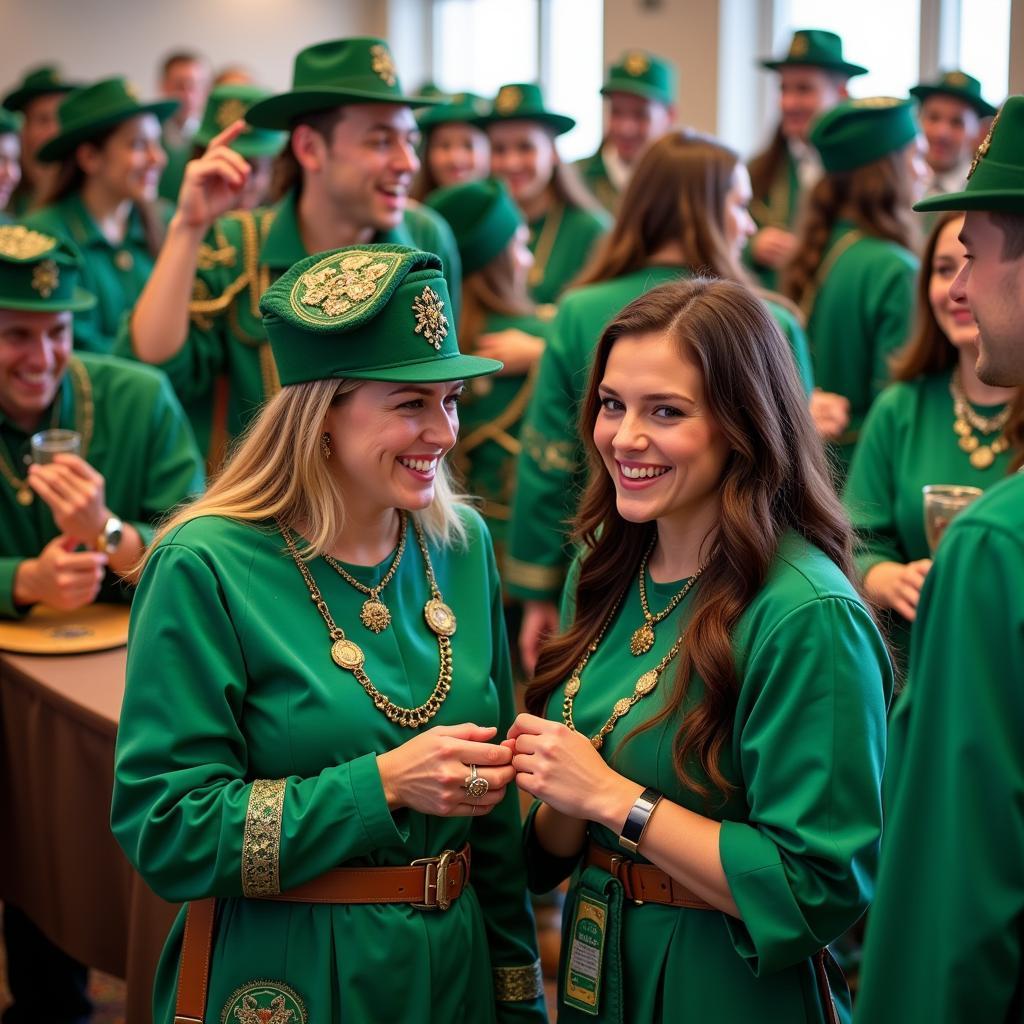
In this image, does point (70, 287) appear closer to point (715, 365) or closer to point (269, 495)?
point (269, 495)

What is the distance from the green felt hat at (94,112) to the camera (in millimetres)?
4922

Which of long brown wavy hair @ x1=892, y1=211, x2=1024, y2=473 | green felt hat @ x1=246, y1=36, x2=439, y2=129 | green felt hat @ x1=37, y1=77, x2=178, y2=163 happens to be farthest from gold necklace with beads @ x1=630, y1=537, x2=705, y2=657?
green felt hat @ x1=37, y1=77, x2=178, y2=163

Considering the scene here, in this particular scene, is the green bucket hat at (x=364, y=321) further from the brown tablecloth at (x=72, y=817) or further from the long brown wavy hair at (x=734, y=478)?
the brown tablecloth at (x=72, y=817)

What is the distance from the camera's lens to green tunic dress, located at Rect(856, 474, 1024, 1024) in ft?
4.27

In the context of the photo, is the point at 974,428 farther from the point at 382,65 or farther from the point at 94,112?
the point at 94,112

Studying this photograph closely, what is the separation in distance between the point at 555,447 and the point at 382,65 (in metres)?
1.03

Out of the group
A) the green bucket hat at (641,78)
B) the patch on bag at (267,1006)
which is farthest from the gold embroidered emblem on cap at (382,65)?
the green bucket hat at (641,78)

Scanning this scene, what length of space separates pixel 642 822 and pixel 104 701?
1.21m

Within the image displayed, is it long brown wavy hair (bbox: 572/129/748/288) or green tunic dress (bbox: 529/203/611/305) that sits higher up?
long brown wavy hair (bbox: 572/129/748/288)

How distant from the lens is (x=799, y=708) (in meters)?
1.67

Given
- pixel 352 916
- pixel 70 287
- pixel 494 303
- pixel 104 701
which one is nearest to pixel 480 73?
pixel 494 303

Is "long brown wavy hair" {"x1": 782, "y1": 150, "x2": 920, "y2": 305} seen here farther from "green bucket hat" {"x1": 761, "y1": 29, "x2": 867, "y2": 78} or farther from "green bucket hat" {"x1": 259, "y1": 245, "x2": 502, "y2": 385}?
"green bucket hat" {"x1": 259, "y1": 245, "x2": 502, "y2": 385}

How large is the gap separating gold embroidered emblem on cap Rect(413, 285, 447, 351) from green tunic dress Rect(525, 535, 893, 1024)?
0.55 meters

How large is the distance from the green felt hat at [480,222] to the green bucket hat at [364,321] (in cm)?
210
